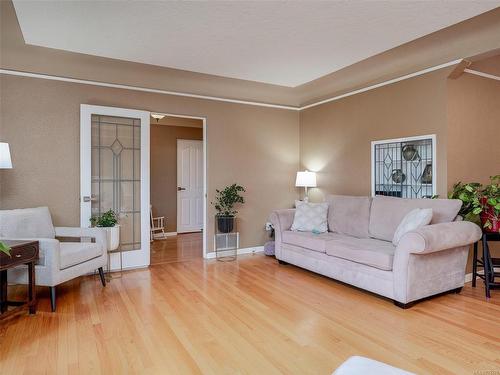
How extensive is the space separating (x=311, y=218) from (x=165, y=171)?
12.6 feet

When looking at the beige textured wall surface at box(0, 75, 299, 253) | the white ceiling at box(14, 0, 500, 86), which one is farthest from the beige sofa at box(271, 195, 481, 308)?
the white ceiling at box(14, 0, 500, 86)

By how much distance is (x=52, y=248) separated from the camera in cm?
302

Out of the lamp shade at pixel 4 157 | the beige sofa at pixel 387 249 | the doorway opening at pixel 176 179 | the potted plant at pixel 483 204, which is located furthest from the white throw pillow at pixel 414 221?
the doorway opening at pixel 176 179

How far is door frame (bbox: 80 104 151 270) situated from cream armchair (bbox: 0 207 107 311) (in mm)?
470

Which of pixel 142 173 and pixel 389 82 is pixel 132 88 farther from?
pixel 389 82

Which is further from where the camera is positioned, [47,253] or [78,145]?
[78,145]

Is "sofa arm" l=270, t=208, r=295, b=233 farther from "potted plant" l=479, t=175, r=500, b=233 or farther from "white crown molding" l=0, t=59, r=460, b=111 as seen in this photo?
"potted plant" l=479, t=175, r=500, b=233

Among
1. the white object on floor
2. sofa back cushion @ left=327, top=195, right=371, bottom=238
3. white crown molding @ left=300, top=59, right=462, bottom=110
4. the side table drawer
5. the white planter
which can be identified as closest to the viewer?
the white object on floor

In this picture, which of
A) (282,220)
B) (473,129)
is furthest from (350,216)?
(473,129)

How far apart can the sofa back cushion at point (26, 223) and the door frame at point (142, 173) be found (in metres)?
0.52

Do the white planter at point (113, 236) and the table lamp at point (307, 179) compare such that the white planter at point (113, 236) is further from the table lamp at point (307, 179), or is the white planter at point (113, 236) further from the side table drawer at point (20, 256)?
the table lamp at point (307, 179)

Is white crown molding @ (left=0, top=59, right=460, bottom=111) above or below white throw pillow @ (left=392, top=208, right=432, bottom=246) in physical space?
above

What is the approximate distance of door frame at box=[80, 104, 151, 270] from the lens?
413 centimetres

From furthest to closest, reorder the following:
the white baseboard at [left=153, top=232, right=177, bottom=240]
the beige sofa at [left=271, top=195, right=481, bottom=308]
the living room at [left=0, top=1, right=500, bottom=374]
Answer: the white baseboard at [left=153, top=232, right=177, bottom=240] → the beige sofa at [left=271, top=195, right=481, bottom=308] → the living room at [left=0, top=1, right=500, bottom=374]
